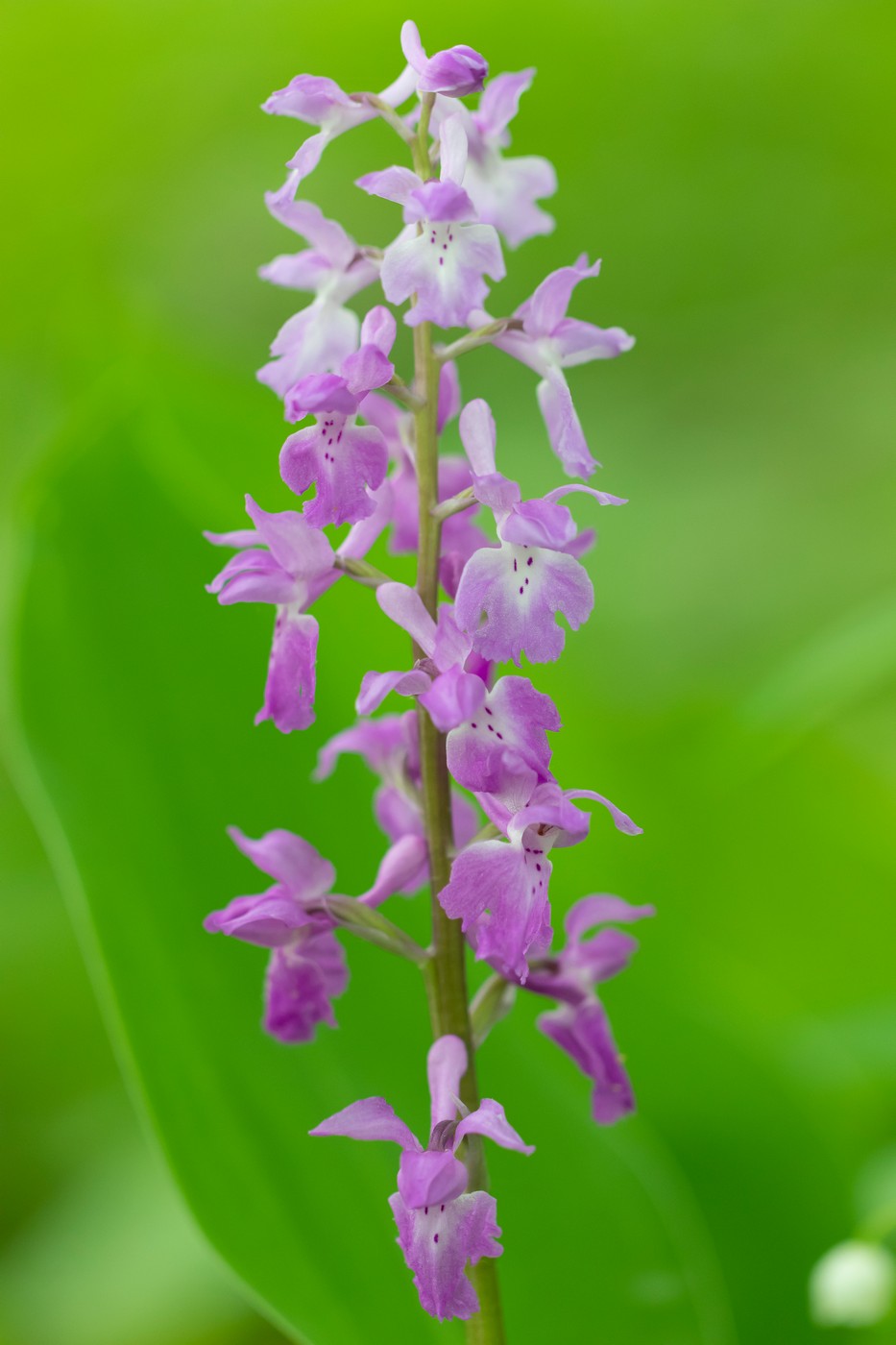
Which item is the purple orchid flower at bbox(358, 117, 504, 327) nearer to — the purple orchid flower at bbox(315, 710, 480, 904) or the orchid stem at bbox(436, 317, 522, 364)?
the orchid stem at bbox(436, 317, 522, 364)

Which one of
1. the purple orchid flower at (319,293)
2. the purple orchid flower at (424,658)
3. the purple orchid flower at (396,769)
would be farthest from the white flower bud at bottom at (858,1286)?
the purple orchid flower at (319,293)

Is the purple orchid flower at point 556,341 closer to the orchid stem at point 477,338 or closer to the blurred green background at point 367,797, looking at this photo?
the orchid stem at point 477,338

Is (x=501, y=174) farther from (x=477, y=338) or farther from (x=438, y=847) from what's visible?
(x=438, y=847)

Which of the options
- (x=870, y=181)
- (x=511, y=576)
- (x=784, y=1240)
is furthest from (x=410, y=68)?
(x=870, y=181)

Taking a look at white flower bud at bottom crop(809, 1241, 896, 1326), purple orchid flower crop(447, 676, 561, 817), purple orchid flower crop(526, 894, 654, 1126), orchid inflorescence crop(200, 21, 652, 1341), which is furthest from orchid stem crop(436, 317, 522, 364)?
white flower bud at bottom crop(809, 1241, 896, 1326)

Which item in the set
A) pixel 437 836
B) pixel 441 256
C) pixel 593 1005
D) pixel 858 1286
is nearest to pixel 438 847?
pixel 437 836

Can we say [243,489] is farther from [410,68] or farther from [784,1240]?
[784,1240]
